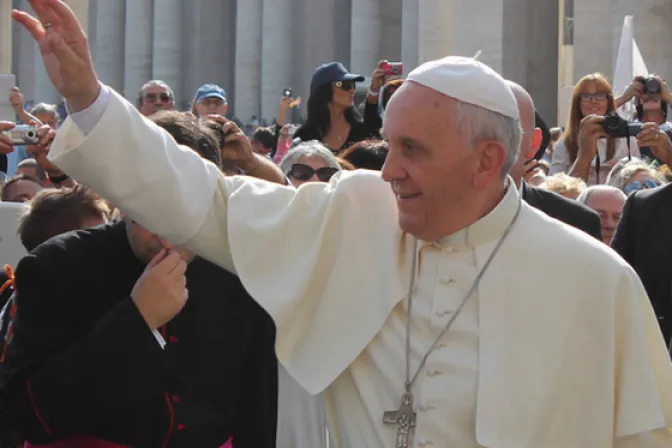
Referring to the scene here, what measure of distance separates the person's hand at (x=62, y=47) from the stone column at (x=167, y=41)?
3651 centimetres

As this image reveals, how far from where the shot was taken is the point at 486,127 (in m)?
3.38

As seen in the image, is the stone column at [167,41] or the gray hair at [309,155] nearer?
the gray hair at [309,155]

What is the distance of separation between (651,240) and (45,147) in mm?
3518

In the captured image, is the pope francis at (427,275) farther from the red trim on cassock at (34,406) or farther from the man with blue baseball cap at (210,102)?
the man with blue baseball cap at (210,102)

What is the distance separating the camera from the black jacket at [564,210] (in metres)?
5.25

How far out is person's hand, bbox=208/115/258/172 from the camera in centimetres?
576

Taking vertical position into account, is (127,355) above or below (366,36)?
below

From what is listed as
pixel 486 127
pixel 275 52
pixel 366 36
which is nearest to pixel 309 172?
pixel 486 127

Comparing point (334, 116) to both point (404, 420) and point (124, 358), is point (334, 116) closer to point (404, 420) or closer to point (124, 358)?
point (124, 358)

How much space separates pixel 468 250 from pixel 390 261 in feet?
0.68

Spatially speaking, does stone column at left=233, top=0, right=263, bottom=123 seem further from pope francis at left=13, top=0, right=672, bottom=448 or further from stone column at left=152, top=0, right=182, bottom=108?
pope francis at left=13, top=0, right=672, bottom=448

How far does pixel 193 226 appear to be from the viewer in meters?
3.52

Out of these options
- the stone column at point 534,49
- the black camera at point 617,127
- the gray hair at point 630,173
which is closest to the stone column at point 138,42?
the stone column at point 534,49

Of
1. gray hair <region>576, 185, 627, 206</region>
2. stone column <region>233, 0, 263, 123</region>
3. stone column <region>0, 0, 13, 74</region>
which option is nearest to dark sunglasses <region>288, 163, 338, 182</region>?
gray hair <region>576, 185, 627, 206</region>
